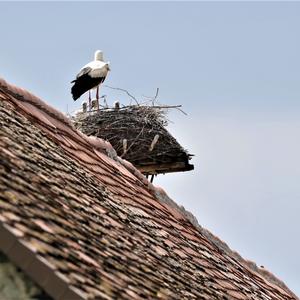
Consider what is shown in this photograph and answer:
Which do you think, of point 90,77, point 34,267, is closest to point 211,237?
point 34,267

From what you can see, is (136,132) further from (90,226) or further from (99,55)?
(90,226)

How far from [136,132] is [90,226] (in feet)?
45.6

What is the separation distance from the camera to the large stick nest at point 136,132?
18.6 meters

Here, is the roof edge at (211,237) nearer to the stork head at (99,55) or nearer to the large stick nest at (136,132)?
the large stick nest at (136,132)

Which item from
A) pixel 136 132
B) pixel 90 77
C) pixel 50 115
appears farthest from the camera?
pixel 90 77

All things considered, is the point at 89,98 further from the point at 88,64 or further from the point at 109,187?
the point at 109,187

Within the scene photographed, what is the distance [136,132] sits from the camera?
1902 centimetres

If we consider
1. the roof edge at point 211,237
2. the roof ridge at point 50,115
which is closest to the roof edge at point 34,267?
the roof ridge at point 50,115

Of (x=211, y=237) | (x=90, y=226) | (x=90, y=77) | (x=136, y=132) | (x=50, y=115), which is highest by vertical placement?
(x=90, y=77)

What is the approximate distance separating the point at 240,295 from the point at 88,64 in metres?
13.7

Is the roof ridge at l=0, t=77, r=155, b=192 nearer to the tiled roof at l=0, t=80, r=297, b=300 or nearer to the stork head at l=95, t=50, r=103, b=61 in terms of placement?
the tiled roof at l=0, t=80, r=297, b=300

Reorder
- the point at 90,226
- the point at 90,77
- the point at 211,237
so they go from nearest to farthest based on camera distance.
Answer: the point at 90,226
the point at 211,237
the point at 90,77

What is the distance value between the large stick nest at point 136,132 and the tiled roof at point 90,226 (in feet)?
31.8

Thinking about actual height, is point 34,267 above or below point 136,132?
below
